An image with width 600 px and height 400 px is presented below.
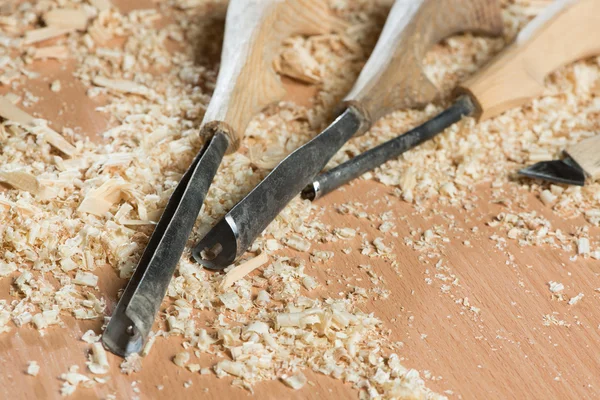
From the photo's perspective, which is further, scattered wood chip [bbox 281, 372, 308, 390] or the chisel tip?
the chisel tip

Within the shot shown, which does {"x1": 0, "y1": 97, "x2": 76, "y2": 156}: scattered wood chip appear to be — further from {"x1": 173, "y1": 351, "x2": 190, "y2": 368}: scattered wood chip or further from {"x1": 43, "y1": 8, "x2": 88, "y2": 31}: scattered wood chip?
{"x1": 173, "y1": 351, "x2": 190, "y2": 368}: scattered wood chip

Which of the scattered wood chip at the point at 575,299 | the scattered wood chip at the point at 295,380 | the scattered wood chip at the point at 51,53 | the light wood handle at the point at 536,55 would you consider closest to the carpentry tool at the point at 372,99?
the light wood handle at the point at 536,55

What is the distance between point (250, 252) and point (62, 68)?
0.73 meters

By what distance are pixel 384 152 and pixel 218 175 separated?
34 centimetres

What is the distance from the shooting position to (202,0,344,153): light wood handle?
1.41 metres

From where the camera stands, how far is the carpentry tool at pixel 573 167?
1444mm

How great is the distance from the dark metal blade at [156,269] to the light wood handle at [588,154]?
77cm

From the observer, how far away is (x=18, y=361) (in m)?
1.04

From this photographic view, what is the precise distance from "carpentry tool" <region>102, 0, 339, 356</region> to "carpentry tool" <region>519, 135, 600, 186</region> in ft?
1.87

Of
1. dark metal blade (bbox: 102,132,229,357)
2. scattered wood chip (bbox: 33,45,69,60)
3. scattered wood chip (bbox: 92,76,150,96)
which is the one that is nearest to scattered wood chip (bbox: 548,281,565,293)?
dark metal blade (bbox: 102,132,229,357)

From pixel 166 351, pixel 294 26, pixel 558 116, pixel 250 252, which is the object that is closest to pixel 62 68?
pixel 294 26

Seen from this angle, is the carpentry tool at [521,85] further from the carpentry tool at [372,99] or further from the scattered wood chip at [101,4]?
the scattered wood chip at [101,4]

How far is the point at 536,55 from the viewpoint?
1.66 meters

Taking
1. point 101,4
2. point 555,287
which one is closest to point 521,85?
point 555,287
